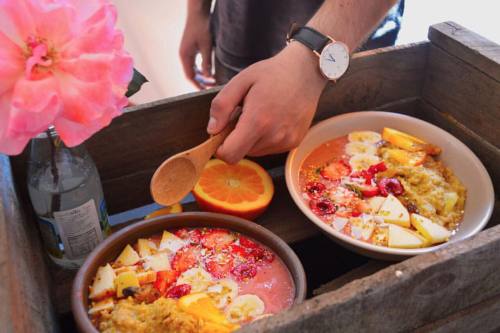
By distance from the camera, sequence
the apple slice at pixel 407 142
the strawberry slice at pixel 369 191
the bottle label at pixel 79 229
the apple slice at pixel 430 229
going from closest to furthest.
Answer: the bottle label at pixel 79 229, the apple slice at pixel 430 229, the strawberry slice at pixel 369 191, the apple slice at pixel 407 142

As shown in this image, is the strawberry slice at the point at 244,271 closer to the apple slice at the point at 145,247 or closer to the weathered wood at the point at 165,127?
the apple slice at the point at 145,247

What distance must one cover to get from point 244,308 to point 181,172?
0.27 meters

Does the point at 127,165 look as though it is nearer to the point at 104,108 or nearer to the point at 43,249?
the point at 43,249

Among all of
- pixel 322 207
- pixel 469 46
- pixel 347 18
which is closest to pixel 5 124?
pixel 322 207

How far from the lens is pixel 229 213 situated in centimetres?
100

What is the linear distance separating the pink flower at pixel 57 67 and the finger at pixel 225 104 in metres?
0.29

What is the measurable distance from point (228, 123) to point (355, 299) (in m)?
0.44

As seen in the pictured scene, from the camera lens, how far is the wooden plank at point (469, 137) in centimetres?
115

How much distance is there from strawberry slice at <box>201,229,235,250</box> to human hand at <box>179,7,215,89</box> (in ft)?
2.79

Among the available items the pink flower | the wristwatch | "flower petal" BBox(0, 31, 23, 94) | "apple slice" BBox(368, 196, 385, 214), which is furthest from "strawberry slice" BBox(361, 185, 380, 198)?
"flower petal" BBox(0, 31, 23, 94)

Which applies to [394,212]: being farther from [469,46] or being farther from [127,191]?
[127,191]

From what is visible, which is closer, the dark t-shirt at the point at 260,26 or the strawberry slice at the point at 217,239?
the strawberry slice at the point at 217,239

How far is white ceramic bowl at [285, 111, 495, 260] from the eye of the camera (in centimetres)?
93

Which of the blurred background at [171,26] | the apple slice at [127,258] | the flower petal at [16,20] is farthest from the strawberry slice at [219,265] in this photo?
the blurred background at [171,26]
